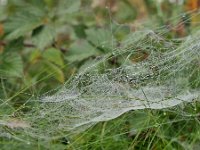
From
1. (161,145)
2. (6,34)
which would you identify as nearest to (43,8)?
(6,34)

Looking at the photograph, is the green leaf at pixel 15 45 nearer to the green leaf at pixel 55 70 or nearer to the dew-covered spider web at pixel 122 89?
the green leaf at pixel 55 70

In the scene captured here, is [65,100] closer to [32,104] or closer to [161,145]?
[32,104]

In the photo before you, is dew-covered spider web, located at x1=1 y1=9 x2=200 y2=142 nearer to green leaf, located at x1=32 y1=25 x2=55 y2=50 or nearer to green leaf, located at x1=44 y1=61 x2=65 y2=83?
green leaf, located at x1=44 y1=61 x2=65 y2=83

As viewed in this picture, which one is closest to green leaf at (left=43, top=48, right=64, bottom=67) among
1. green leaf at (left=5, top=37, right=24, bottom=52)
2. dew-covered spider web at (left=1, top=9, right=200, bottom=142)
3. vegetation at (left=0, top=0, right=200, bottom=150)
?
vegetation at (left=0, top=0, right=200, bottom=150)

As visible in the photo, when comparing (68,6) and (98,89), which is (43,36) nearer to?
(68,6)

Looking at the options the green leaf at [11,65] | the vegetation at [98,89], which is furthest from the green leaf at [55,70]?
the green leaf at [11,65]
